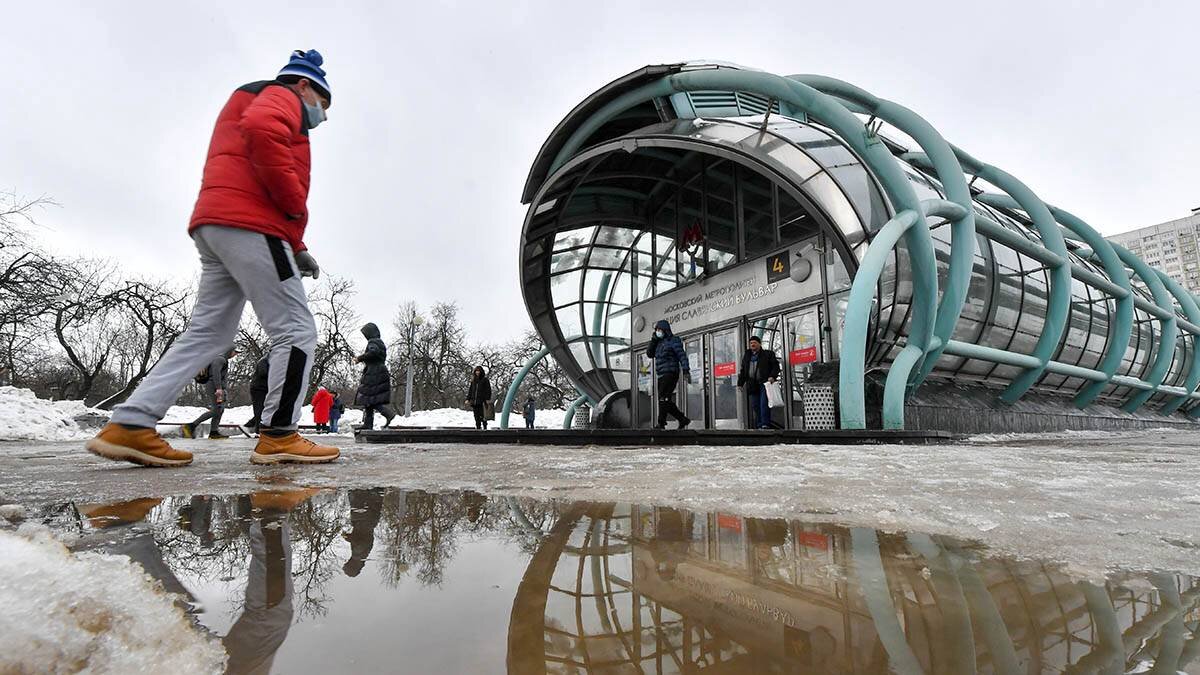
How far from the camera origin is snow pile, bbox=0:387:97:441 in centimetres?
805

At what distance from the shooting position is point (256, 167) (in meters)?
3.17

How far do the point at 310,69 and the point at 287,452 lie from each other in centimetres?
231


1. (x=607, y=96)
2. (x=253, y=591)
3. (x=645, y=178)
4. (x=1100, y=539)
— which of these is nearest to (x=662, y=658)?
(x=253, y=591)

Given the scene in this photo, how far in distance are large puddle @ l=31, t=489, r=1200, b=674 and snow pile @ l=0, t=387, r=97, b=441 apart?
9227mm

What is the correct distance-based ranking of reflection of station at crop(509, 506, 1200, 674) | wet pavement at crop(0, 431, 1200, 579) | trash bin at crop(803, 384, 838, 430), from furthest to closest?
1. trash bin at crop(803, 384, 838, 430)
2. wet pavement at crop(0, 431, 1200, 579)
3. reflection of station at crop(509, 506, 1200, 674)

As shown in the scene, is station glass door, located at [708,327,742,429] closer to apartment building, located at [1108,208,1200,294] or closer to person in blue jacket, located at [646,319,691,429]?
person in blue jacket, located at [646,319,691,429]

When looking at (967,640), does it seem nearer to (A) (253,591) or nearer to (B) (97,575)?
(A) (253,591)

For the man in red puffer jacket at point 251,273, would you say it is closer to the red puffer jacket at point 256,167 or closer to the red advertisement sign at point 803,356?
the red puffer jacket at point 256,167

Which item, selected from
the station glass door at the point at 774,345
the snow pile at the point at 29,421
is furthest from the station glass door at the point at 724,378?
the snow pile at the point at 29,421

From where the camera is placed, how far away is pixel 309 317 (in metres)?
3.51

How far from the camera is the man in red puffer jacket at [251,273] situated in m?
3.10

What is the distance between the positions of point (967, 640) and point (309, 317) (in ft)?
11.6

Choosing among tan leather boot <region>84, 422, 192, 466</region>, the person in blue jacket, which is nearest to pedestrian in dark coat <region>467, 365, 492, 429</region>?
the person in blue jacket

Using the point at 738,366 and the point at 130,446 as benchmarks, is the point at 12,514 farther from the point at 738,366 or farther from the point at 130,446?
the point at 738,366
